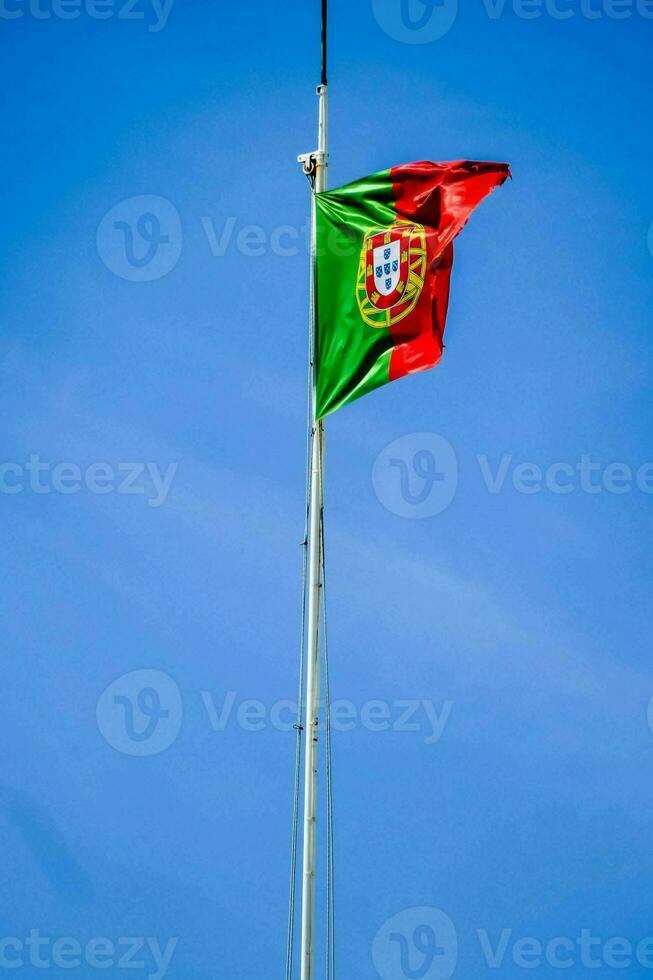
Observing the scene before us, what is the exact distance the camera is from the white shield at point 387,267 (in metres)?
9.52

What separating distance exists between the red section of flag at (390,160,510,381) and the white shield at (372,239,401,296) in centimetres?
23

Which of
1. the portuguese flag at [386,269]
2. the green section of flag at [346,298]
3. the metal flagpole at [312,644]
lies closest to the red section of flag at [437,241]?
the portuguese flag at [386,269]

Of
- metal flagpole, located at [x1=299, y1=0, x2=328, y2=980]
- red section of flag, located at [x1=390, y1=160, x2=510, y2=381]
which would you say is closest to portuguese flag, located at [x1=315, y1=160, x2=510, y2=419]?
red section of flag, located at [x1=390, y1=160, x2=510, y2=381]

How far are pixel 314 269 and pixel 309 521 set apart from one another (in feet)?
6.11

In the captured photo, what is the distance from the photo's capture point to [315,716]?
9.87 meters

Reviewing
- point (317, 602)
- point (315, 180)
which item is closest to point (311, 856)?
point (317, 602)

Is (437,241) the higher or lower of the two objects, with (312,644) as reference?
higher

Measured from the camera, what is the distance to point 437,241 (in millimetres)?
9398

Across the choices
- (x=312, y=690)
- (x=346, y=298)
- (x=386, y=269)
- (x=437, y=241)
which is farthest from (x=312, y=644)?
(x=437, y=241)

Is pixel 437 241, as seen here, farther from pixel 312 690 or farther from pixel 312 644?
pixel 312 690

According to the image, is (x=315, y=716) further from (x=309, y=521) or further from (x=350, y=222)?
(x=350, y=222)

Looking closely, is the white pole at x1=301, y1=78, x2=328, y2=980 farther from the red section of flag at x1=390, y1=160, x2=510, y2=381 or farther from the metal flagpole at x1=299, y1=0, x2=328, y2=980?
the red section of flag at x1=390, y1=160, x2=510, y2=381

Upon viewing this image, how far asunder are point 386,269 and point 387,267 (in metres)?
0.02

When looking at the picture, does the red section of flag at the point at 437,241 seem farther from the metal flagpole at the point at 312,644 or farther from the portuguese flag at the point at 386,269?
the metal flagpole at the point at 312,644
